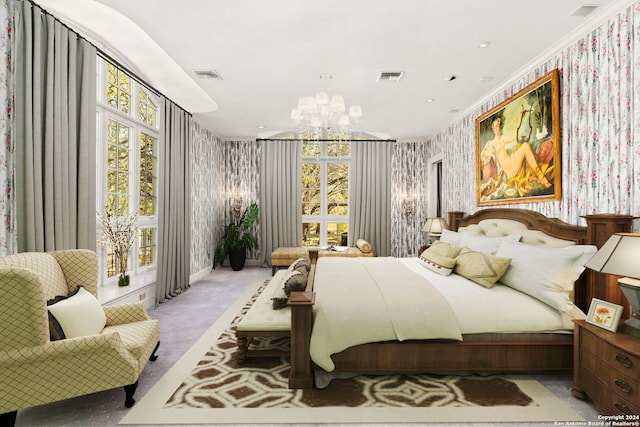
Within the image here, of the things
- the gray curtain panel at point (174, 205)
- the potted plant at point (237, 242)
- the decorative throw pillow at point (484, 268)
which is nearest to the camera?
the decorative throw pillow at point (484, 268)

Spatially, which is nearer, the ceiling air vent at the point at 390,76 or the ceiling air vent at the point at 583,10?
the ceiling air vent at the point at 583,10

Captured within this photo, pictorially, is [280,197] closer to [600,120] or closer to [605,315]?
[600,120]

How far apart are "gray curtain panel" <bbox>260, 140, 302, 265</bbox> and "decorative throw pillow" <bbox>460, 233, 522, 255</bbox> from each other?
3569 millimetres

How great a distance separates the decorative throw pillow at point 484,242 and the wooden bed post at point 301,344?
2.09m

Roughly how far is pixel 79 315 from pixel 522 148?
4.06 meters

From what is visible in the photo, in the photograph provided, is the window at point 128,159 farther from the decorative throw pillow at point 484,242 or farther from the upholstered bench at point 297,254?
the decorative throw pillow at point 484,242

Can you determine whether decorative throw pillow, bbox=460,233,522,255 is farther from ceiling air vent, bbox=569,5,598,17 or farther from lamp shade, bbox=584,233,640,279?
ceiling air vent, bbox=569,5,598,17

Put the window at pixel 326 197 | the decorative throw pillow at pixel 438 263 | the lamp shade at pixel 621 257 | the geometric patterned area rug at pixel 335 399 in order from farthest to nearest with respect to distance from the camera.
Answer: the window at pixel 326 197
the decorative throw pillow at pixel 438 263
the geometric patterned area rug at pixel 335 399
the lamp shade at pixel 621 257

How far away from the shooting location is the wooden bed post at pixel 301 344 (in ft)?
6.93

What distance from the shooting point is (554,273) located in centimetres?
233

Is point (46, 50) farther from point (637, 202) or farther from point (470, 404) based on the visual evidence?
point (637, 202)

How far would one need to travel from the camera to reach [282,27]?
104 inches

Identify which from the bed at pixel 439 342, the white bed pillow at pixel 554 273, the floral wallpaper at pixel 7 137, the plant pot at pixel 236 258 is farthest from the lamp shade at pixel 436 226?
the floral wallpaper at pixel 7 137

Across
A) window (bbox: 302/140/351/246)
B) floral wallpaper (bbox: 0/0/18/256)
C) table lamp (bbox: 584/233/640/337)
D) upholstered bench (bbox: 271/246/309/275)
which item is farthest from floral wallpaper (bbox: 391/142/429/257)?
floral wallpaper (bbox: 0/0/18/256)
